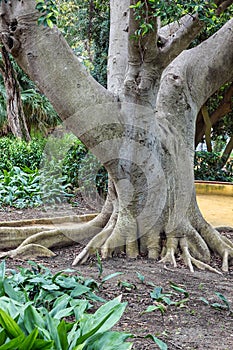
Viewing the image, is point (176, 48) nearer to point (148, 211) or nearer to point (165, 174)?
point (165, 174)

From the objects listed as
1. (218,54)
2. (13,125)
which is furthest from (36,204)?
(13,125)

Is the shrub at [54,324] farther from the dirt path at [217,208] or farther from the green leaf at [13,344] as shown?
the dirt path at [217,208]

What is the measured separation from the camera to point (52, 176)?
8.73 metres

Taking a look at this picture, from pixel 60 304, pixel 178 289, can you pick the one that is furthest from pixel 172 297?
pixel 60 304

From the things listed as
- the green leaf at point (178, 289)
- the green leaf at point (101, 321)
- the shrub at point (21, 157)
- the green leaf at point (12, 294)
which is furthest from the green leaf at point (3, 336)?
the shrub at point (21, 157)

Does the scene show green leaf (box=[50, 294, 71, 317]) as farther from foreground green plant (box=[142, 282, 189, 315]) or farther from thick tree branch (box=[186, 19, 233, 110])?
thick tree branch (box=[186, 19, 233, 110])

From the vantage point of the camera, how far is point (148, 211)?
5078mm

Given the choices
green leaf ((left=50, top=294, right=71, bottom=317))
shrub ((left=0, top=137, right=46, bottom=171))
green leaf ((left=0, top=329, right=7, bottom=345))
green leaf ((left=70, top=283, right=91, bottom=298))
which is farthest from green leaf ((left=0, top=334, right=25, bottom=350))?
shrub ((left=0, top=137, right=46, bottom=171))

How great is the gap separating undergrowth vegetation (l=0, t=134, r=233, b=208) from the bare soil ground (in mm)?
2847

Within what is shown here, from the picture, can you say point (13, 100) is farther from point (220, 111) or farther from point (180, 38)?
point (180, 38)

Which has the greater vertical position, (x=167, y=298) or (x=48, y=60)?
(x=48, y=60)

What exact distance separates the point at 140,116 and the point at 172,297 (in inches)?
78.1

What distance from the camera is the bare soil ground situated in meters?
3.04

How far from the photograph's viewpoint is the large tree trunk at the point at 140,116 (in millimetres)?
4398
